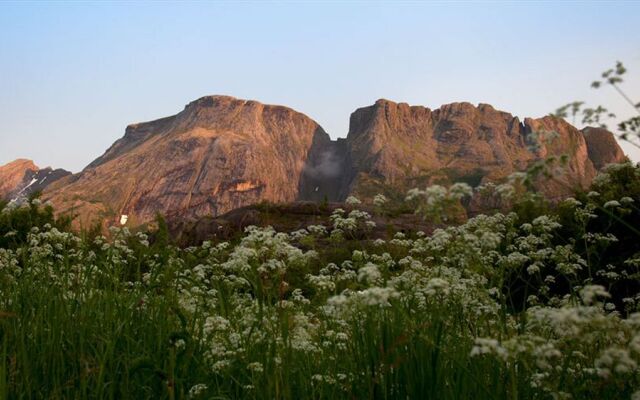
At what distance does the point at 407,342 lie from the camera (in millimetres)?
4949

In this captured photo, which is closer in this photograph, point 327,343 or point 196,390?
point 196,390

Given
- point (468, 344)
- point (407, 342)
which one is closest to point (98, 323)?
point (407, 342)

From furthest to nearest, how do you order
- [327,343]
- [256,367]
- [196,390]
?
[327,343] < [256,367] < [196,390]

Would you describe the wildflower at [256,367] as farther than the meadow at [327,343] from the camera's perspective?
Yes

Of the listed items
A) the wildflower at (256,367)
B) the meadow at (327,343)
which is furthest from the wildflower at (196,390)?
the wildflower at (256,367)

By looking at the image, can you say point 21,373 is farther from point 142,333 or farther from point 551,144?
point 551,144

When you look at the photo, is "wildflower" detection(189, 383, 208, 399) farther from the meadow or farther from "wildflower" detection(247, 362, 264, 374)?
"wildflower" detection(247, 362, 264, 374)

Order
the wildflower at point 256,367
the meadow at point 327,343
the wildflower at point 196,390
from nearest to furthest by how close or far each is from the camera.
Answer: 1. the meadow at point 327,343
2. the wildflower at point 196,390
3. the wildflower at point 256,367

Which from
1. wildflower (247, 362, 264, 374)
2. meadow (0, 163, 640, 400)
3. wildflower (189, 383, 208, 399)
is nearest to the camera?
meadow (0, 163, 640, 400)

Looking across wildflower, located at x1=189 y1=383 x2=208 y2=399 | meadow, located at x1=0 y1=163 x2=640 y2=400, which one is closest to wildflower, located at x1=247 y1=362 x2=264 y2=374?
meadow, located at x1=0 y1=163 x2=640 y2=400

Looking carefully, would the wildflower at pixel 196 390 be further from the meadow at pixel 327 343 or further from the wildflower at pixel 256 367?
the wildflower at pixel 256 367

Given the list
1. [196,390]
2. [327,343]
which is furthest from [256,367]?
[327,343]

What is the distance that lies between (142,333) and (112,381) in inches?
42.3

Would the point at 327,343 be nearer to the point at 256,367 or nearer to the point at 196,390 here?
the point at 256,367
